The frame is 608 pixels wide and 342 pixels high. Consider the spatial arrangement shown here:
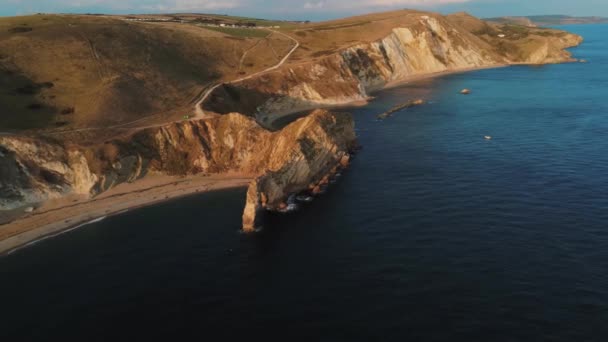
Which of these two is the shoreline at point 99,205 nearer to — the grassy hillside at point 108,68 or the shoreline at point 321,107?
the grassy hillside at point 108,68

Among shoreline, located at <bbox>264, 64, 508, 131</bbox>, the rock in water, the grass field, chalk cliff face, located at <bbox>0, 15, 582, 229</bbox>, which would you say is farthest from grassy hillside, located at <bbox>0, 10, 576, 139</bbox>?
the rock in water

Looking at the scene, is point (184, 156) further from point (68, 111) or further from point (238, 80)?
point (238, 80)

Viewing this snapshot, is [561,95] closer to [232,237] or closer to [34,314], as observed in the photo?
[232,237]

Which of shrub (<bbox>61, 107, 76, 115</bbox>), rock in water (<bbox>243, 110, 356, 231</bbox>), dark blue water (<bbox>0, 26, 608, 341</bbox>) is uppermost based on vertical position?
shrub (<bbox>61, 107, 76, 115</bbox>)

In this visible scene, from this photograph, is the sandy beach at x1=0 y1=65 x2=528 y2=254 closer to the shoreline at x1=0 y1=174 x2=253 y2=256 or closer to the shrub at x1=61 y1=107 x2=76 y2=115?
the shoreline at x1=0 y1=174 x2=253 y2=256

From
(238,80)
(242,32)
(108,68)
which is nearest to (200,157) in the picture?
(108,68)

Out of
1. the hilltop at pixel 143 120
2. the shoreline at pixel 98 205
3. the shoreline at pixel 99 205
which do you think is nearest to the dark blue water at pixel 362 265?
the shoreline at pixel 99 205
